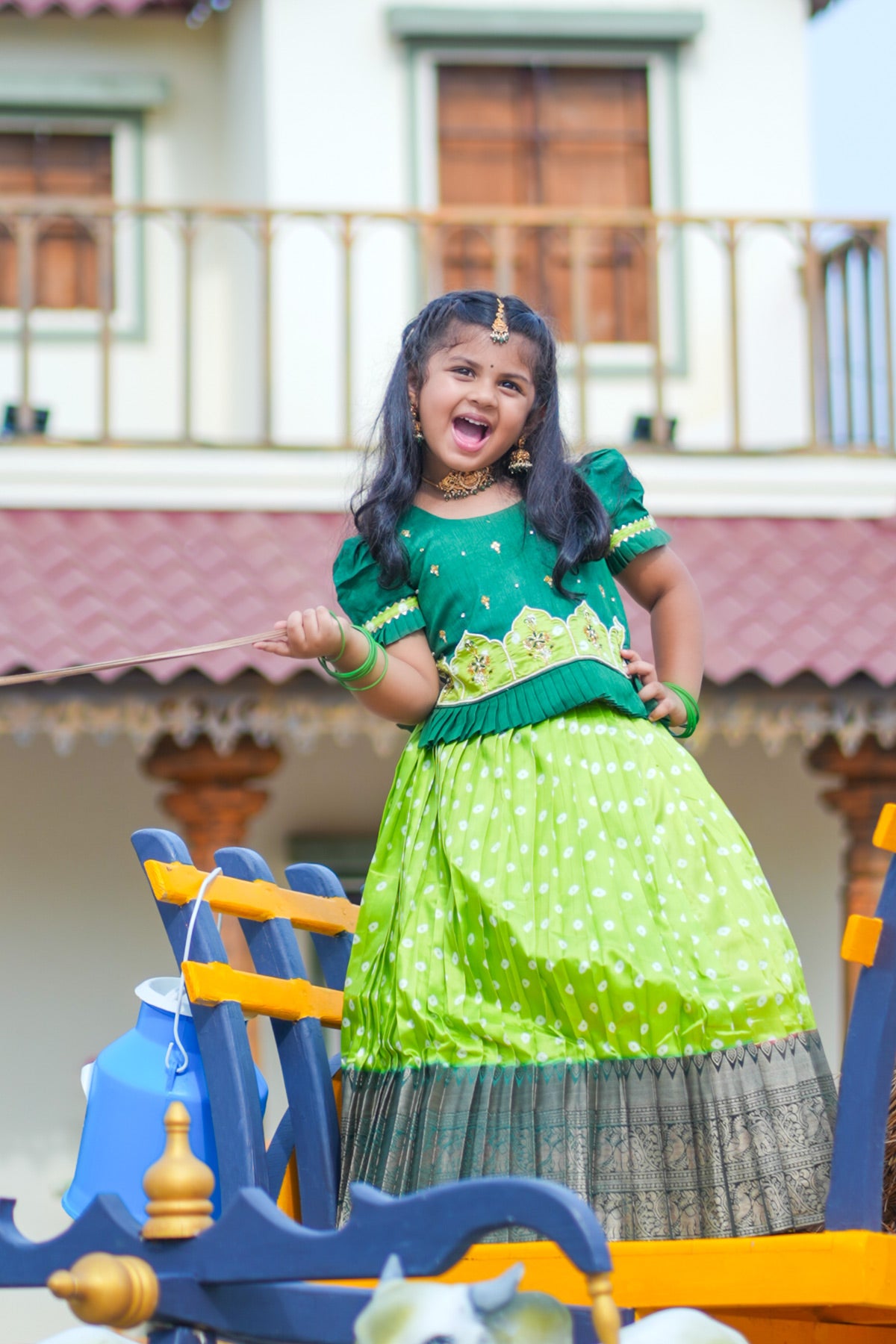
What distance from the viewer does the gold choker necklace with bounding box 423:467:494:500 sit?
A: 2.85m

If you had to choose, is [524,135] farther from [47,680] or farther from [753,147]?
[47,680]

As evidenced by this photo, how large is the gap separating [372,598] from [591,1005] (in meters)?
0.73

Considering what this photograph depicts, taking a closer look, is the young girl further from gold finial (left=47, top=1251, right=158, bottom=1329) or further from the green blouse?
gold finial (left=47, top=1251, right=158, bottom=1329)

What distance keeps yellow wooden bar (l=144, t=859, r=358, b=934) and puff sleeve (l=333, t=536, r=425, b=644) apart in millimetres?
428

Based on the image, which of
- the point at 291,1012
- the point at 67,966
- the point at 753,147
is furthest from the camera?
the point at 753,147

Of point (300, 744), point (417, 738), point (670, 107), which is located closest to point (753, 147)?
point (670, 107)

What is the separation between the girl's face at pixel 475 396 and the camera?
2.77 meters

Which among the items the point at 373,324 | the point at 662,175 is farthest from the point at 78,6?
the point at 662,175

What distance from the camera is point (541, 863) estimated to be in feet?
8.38

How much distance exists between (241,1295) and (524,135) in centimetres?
762

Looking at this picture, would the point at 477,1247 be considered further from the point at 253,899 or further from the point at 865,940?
the point at 253,899

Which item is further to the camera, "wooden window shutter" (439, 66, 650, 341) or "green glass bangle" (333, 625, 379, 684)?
"wooden window shutter" (439, 66, 650, 341)

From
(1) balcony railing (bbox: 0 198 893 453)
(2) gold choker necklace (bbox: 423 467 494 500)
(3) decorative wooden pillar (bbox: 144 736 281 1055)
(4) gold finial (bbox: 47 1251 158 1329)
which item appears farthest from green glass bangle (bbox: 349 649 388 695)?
(1) balcony railing (bbox: 0 198 893 453)

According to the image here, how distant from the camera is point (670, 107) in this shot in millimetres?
8953
